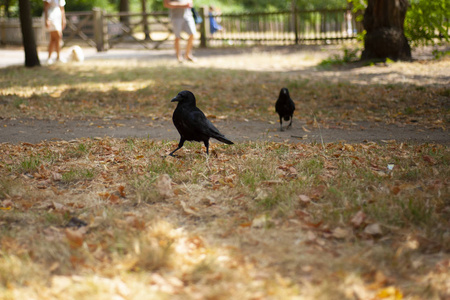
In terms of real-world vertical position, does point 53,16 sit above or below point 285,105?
above

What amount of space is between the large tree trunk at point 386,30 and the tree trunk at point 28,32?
9.84 metres

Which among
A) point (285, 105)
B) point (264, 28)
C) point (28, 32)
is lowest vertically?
point (285, 105)

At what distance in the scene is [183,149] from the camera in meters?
6.12

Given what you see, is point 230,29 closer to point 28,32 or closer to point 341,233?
point 28,32

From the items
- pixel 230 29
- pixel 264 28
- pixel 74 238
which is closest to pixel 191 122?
pixel 74 238

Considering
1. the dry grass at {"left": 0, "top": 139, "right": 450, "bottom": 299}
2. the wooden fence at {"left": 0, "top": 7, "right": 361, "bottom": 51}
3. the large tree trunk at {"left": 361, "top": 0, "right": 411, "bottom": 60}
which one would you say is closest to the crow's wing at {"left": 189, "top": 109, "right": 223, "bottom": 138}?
the dry grass at {"left": 0, "top": 139, "right": 450, "bottom": 299}

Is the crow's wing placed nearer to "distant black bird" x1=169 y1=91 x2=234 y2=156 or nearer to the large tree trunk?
"distant black bird" x1=169 y1=91 x2=234 y2=156

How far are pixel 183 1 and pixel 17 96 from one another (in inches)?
245

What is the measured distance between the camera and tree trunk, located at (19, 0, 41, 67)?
1335 cm

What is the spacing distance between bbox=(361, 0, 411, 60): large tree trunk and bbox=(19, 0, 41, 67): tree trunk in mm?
9842

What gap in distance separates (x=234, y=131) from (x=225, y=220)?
3.82m

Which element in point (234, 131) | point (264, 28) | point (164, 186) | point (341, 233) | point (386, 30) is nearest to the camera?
point (341, 233)

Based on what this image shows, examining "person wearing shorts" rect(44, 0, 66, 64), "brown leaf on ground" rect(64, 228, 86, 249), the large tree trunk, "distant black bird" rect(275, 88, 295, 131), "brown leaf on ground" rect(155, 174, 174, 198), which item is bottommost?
"brown leaf on ground" rect(64, 228, 86, 249)

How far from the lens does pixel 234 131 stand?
24.8 ft
